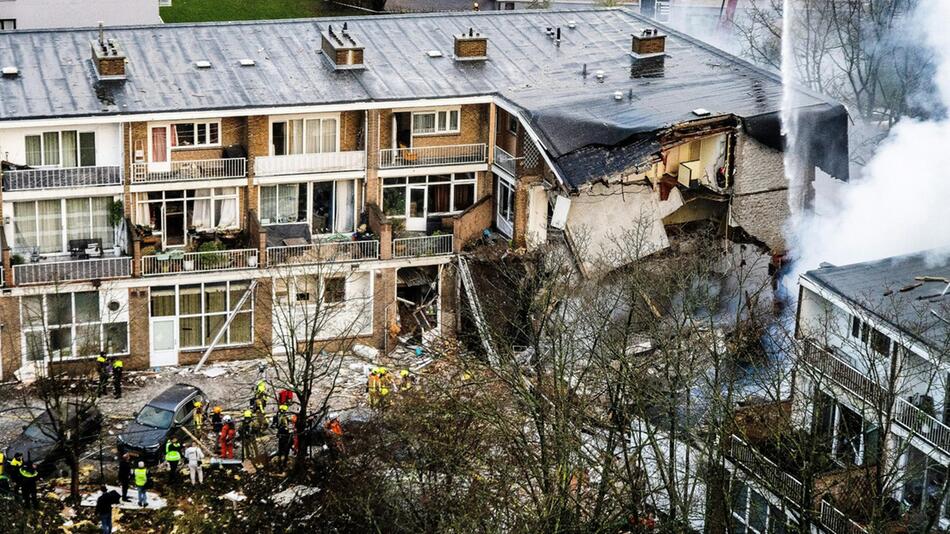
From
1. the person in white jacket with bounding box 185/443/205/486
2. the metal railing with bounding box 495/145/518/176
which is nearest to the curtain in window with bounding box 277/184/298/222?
the metal railing with bounding box 495/145/518/176

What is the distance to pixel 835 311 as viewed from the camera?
42094 mm

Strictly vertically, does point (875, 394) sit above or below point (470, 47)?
below

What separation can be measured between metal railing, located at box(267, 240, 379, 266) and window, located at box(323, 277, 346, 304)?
2.84 feet

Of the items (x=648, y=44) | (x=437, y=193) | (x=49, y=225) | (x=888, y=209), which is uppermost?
(x=648, y=44)

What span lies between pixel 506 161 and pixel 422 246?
3764 millimetres

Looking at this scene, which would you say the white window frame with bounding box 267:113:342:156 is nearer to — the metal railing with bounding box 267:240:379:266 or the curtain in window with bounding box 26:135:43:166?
the metal railing with bounding box 267:240:379:266

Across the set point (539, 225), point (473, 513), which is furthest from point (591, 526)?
point (539, 225)

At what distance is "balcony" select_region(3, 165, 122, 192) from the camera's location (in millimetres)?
50312

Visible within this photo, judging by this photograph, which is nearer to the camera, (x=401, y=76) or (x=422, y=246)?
(x=422, y=246)

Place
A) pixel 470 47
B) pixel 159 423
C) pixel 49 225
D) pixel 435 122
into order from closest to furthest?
pixel 159 423
pixel 49 225
pixel 435 122
pixel 470 47

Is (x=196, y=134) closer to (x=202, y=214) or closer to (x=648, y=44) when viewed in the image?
(x=202, y=214)

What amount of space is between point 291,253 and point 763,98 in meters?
15.4

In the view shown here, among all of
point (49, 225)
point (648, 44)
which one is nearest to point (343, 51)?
point (648, 44)

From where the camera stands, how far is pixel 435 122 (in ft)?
178
